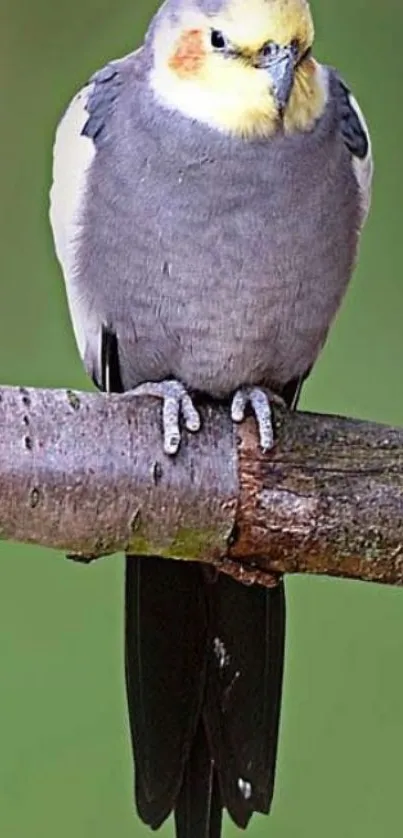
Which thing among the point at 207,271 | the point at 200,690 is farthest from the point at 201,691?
the point at 207,271

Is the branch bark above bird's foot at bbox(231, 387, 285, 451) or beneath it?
beneath

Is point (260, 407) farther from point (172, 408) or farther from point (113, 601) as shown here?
point (113, 601)

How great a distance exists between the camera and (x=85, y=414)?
1.22 m

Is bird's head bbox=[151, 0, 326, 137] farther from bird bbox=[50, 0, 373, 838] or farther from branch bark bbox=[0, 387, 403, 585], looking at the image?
branch bark bbox=[0, 387, 403, 585]

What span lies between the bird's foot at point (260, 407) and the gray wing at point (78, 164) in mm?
149

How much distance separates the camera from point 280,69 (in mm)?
1213

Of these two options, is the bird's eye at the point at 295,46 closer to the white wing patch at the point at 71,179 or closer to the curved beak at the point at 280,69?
the curved beak at the point at 280,69

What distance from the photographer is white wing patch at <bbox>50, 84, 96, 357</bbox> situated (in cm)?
133

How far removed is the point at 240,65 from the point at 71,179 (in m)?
0.20

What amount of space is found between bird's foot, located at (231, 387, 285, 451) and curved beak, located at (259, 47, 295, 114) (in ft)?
0.83

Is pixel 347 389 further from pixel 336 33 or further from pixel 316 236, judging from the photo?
pixel 316 236

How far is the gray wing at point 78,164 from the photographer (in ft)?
4.36

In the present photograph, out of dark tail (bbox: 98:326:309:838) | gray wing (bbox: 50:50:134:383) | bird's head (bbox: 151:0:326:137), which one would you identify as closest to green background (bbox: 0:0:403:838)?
dark tail (bbox: 98:326:309:838)

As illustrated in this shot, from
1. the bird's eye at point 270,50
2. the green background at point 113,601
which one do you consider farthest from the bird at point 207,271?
the green background at point 113,601
